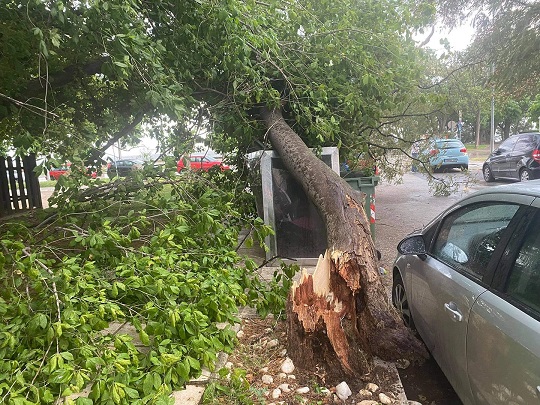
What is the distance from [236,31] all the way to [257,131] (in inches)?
77.4

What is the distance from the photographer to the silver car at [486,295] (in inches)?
69.5

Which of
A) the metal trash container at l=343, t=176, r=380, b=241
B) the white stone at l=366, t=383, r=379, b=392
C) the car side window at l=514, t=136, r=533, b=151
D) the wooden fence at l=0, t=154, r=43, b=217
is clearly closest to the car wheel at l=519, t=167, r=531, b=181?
the car side window at l=514, t=136, r=533, b=151

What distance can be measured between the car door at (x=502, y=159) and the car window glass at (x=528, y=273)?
1233cm

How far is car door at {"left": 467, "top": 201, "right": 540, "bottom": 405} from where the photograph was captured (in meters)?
1.68

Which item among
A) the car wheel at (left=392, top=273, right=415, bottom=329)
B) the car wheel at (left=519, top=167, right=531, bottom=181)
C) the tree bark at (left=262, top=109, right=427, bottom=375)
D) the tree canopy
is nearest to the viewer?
the tree bark at (left=262, top=109, right=427, bottom=375)

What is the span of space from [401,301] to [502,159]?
11412mm

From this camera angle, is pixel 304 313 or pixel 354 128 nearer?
pixel 304 313

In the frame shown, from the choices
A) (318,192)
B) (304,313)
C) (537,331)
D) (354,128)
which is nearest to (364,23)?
(354,128)

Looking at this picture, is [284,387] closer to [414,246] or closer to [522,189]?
[414,246]

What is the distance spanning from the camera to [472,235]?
2742 millimetres

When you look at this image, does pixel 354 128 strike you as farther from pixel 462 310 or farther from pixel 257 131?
pixel 462 310

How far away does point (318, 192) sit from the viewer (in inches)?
163

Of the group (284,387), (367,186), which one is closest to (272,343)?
(284,387)

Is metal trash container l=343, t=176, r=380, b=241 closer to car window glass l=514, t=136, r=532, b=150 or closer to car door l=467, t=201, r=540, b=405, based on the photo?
car door l=467, t=201, r=540, b=405
